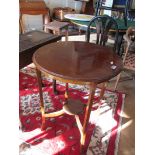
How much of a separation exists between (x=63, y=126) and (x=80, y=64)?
726 millimetres

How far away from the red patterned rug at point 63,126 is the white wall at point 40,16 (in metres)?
2.39

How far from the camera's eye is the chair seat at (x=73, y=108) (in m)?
1.90

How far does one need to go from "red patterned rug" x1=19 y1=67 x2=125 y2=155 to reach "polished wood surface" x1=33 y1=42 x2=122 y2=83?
69cm

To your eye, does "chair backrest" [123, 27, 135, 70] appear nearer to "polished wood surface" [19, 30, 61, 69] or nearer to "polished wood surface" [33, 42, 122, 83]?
"polished wood surface" [33, 42, 122, 83]

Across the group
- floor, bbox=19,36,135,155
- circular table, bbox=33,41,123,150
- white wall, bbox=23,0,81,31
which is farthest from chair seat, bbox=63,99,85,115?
white wall, bbox=23,0,81,31

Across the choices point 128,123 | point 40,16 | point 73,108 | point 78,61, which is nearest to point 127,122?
point 128,123

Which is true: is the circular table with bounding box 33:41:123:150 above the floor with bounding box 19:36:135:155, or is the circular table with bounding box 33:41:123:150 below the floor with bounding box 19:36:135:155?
above

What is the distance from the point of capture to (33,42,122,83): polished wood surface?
4.63ft

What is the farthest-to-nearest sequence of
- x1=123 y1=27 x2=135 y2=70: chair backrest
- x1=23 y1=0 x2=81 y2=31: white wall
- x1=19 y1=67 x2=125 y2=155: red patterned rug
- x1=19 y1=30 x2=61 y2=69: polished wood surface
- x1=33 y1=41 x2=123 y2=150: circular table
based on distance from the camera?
x1=23 y1=0 x2=81 y2=31: white wall, x1=123 y1=27 x2=135 y2=70: chair backrest, x1=19 y1=30 x2=61 y2=69: polished wood surface, x1=19 y1=67 x2=125 y2=155: red patterned rug, x1=33 y1=41 x2=123 y2=150: circular table

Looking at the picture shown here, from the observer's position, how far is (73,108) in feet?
6.40

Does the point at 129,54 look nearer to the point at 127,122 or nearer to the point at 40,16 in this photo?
the point at 127,122

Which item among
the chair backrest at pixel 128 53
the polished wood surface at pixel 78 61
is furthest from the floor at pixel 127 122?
the polished wood surface at pixel 78 61
